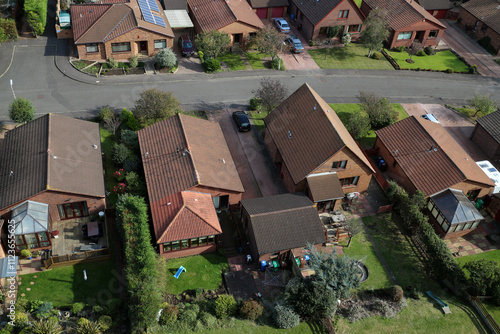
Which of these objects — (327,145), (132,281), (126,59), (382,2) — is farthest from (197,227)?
(382,2)

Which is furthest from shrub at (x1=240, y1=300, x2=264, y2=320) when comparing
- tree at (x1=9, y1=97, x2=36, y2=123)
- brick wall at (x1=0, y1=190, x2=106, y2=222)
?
tree at (x1=9, y1=97, x2=36, y2=123)

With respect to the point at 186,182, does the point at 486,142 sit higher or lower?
lower

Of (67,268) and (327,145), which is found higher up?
(327,145)

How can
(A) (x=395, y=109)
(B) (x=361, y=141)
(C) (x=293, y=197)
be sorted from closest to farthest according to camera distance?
(C) (x=293, y=197) → (B) (x=361, y=141) → (A) (x=395, y=109)

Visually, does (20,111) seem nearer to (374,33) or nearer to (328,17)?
(328,17)

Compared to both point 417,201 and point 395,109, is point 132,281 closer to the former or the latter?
point 417,201

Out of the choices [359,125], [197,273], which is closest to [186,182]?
[197,273]

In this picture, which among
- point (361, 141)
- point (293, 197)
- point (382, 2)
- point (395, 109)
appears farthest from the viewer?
point (382, 2)

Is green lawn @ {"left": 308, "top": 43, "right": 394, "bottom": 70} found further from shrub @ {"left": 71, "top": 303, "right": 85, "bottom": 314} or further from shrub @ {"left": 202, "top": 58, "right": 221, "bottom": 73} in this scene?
shrub @ {"left": 71, "top": 303, "right": 85, "bottom": 314}
